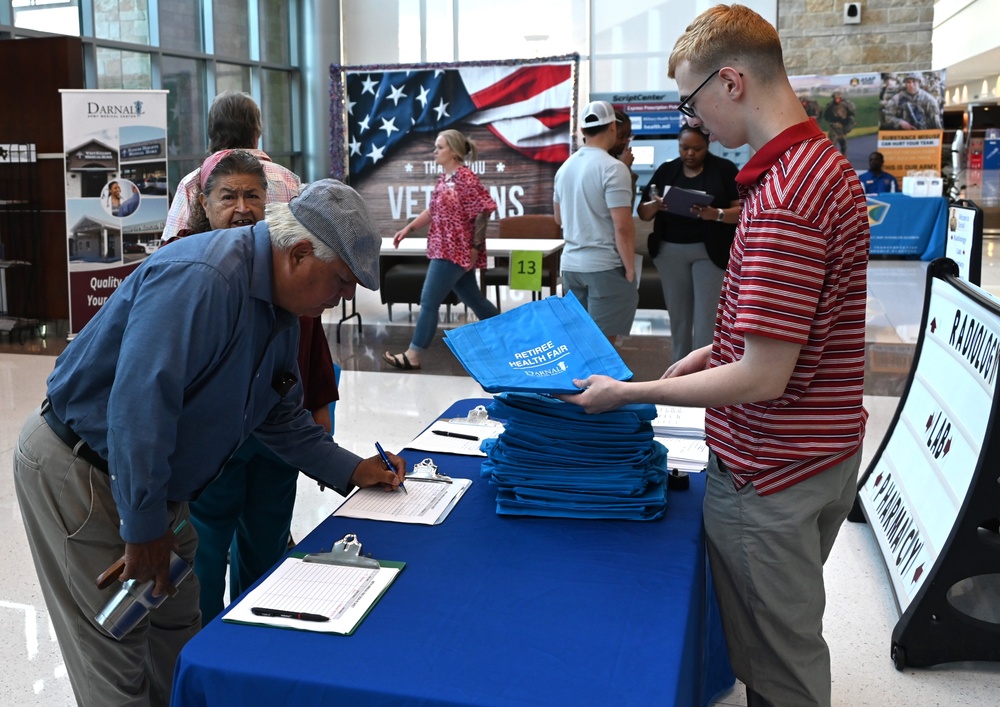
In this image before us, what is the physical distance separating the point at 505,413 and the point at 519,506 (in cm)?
17

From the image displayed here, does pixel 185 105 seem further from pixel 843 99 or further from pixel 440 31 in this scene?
pixel 843 99

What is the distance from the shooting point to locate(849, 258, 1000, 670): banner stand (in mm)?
2367

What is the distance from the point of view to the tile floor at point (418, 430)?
240cm

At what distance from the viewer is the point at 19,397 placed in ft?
17.6

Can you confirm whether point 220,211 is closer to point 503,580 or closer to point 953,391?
point 503,580

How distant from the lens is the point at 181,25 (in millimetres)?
10992

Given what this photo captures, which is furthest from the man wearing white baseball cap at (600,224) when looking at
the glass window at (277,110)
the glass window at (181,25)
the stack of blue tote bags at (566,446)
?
the glass window at (277,110)

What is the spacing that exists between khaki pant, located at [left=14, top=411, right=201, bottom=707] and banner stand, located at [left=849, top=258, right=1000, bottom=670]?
6.23 ft

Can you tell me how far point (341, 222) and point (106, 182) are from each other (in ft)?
20.4

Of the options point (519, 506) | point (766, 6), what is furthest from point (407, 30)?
point (519, 506)

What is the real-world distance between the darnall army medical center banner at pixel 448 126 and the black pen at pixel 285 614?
399 inches

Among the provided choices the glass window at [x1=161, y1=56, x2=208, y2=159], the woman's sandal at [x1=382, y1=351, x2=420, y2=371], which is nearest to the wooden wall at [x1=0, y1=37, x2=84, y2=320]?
the woman's sandal at [x1=382, y1=351, x2=420, y2=371]

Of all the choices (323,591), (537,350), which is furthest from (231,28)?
(323,591)

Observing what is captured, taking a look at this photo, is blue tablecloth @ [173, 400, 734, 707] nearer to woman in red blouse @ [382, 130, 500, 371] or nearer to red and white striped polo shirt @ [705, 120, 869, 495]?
red and white striped polo shirt @ [705, 120, 869, 495]
